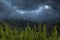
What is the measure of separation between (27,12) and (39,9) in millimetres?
152

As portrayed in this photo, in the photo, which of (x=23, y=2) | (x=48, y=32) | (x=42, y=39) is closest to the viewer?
(x=42, y=39)

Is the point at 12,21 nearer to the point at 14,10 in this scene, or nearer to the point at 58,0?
the point at 14,10

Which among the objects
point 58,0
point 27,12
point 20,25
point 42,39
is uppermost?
point 58,0

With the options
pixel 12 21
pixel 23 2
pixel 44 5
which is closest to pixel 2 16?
pixel 12 21

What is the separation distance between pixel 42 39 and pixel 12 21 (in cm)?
71

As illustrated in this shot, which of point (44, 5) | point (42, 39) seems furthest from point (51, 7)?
point (42, 39)

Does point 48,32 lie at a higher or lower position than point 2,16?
lower

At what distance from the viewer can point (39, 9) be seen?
231 centimetres

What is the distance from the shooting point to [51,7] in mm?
2340

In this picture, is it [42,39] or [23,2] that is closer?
[42,39]

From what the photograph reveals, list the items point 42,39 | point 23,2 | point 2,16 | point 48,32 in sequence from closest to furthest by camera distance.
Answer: point 42,39 → point 48,32 → point 2,16 → point 23,2

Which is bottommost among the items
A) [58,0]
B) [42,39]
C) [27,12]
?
[42,39]

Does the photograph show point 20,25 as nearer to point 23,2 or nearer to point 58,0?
point 23,2

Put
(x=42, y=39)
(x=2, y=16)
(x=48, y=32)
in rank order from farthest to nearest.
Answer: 1. (x=2, y=16)
2. (x=48, y=32)
3. (x=42, y=39)
